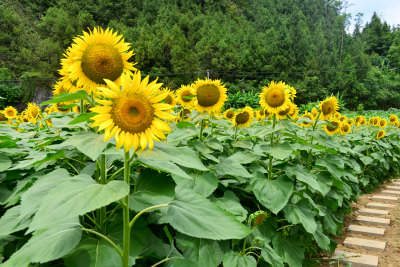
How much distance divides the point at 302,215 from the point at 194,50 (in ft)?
141

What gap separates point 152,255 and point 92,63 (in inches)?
37.6

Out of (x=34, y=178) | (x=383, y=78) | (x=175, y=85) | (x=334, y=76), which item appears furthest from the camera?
(x=383, y=78)

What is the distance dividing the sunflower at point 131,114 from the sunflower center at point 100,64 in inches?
12.0

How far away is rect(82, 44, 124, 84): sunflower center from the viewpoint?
4.65 feet

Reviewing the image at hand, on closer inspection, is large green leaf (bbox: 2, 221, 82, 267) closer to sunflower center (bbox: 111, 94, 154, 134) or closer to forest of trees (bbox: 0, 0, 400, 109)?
sunflower center (bbox: 111, 94, 154, 134)

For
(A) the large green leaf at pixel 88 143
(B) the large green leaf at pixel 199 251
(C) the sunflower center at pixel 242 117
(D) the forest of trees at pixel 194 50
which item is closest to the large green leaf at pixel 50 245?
(A) the large green leaf at pixel 88 143

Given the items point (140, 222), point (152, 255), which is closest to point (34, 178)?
point (140, 222)

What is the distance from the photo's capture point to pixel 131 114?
1130mm

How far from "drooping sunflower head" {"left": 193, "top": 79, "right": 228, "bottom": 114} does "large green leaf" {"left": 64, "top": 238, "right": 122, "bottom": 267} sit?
6.17 feet

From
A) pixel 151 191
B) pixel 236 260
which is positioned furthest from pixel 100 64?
pixel 236 260

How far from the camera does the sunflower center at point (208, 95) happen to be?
114 inches

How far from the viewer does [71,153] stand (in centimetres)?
169

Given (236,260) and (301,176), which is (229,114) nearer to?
(301,176)

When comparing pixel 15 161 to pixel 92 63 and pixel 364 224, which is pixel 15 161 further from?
pixel 364 224
